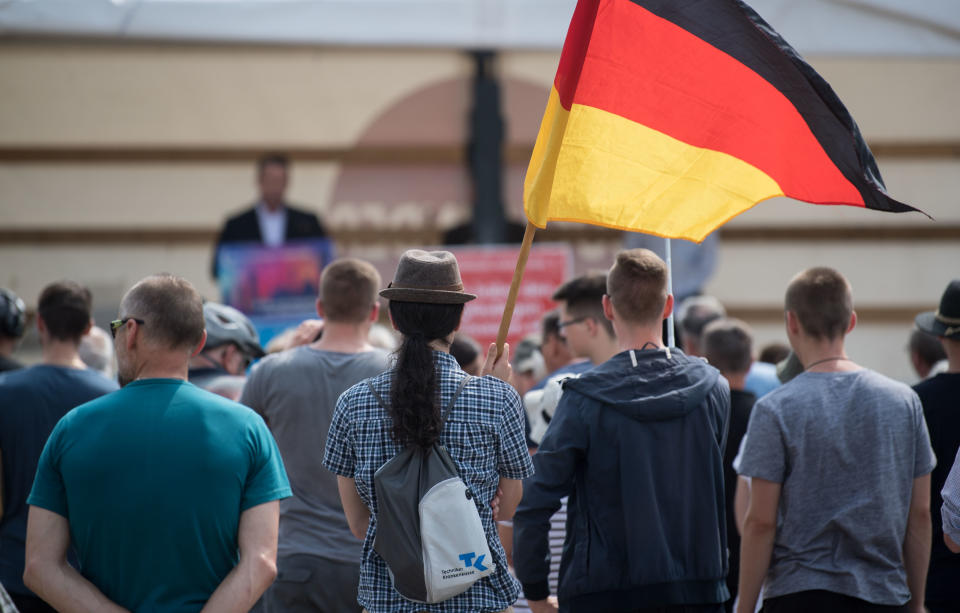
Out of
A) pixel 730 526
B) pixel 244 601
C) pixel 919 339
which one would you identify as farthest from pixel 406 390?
pixel 919 339

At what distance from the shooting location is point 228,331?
4.21 m

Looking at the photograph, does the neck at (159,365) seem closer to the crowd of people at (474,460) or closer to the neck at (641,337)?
the crowd of people at (474,460)

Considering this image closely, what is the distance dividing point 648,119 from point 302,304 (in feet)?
13.1

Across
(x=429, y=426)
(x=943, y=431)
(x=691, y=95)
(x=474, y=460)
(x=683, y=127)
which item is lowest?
(x=943, y=431)

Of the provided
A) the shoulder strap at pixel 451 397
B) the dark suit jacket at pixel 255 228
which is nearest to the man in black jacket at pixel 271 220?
the dark suit jacket at pixel 255 228

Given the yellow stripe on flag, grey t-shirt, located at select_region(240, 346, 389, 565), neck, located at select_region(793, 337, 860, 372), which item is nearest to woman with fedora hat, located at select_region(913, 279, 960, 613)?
neck, located at select_region(793, 337, 860, 372)

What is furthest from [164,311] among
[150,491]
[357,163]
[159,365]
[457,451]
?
[357,163]

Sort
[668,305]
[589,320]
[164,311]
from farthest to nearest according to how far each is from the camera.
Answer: [589,320] → [668,305] → [164,311]

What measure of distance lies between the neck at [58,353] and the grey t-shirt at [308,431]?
790mm

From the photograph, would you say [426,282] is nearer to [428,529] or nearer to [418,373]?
[418,373]

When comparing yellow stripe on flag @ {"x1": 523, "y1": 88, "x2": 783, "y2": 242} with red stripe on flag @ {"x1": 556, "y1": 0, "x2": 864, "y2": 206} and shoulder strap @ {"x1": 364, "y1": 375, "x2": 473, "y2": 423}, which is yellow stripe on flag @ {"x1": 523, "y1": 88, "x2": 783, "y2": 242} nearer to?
red stripe on flag @ {"x1": 556, "y1": 0, "x2": 864, "y2": 206}

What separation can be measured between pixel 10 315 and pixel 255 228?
2.85m

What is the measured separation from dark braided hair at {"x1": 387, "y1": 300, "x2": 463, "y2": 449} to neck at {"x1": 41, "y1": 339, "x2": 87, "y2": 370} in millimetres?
1791

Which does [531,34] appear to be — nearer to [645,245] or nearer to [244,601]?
[645,245]
